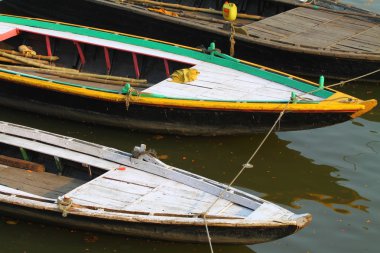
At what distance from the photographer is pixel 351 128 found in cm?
1544

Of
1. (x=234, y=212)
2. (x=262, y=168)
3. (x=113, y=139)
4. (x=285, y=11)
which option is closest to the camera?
(x=234, y=212)

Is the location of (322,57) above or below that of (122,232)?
above

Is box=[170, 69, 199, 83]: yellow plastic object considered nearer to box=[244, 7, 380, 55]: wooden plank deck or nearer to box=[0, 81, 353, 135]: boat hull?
box=[0, 81, 353, 135]: boat hull

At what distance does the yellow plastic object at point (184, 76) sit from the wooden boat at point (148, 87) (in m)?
0.02

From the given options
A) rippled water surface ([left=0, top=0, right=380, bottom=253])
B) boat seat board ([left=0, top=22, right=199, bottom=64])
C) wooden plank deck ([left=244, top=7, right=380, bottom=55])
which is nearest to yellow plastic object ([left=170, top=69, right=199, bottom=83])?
boat seat board ([left=0, top=22, right=199, bottom=64])

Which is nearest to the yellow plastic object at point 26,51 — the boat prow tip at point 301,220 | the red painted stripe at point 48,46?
the red painted stripe at point 48,46

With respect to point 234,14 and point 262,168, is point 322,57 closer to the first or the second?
point 234,14

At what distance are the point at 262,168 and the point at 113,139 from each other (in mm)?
3040

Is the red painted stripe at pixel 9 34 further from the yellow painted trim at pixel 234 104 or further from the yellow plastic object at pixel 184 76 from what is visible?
the yellow plastic object at pixel 184 76

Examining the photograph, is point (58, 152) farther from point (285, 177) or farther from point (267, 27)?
point (267, 27)

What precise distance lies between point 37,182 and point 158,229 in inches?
104

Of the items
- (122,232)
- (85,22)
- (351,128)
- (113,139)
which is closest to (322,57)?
(351,128)

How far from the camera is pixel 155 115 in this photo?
14.1 m

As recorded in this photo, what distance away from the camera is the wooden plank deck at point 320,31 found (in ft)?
55.1
